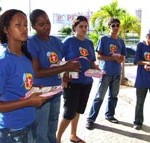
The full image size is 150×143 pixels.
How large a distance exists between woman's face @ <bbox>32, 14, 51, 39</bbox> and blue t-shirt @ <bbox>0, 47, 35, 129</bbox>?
1085 mm

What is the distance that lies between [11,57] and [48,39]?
4.33 feet

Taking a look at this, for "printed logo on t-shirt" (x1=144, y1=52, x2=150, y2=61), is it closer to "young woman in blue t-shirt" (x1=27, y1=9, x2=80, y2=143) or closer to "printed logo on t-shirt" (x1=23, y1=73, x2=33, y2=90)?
"young woman in blue t-shirt" (x1=27, y1=9, x2=80, y2=143)

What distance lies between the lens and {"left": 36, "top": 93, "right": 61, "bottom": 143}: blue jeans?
3.88 meters

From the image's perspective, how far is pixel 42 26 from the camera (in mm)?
3852

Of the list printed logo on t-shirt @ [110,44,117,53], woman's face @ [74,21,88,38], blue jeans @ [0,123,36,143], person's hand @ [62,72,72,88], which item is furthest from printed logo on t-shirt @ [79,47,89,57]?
blue jeans @ [0,123,36,143]

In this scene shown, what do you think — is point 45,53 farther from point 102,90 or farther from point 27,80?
point 102,90

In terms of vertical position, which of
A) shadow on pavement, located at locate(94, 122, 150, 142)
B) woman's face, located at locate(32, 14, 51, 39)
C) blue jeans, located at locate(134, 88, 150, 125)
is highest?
woman's face, located at locate(32, 14, 51, 39)

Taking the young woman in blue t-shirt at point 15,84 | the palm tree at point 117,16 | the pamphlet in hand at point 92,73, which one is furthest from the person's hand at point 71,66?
the palm tree at point 117,16

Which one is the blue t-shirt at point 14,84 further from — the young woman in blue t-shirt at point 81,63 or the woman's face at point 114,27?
the woman's face at point 114,27

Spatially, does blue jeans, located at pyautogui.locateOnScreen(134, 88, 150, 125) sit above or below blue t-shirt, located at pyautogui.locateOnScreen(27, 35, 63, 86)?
below

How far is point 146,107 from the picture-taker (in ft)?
25.2

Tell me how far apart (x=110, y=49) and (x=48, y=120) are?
2227 millimetres

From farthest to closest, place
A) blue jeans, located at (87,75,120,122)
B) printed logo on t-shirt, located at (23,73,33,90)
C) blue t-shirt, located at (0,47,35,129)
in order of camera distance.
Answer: blue jeans, located at (87,75,120,122) → printed logo on t-shirt, located at (23,73,33,90) → blue t-shirt, located at (0,47,35,129)

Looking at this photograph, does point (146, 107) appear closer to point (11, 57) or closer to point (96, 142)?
point (96, 142)
